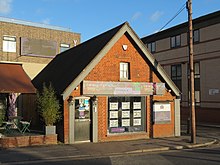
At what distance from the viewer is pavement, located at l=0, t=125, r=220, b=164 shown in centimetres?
1180

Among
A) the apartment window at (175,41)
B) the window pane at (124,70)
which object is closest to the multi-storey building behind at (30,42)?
the apartment window at (175,41)

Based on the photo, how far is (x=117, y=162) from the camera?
1086cm

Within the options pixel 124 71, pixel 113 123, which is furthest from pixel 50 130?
pixel 124 71

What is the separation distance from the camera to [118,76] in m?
16.8

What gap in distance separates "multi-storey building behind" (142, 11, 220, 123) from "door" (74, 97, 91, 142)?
16.5 m

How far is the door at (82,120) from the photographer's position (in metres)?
15.5

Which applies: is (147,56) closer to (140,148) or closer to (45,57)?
(140,148)

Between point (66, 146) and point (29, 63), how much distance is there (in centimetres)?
1620

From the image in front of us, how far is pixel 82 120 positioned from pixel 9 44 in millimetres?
17312

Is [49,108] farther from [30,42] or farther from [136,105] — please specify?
[30,42]

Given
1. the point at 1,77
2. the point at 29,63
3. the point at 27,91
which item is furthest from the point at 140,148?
the point at 29,63

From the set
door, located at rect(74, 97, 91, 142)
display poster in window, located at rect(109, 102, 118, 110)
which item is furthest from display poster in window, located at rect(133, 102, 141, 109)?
door, located at rect(74, 97, 91, 142)

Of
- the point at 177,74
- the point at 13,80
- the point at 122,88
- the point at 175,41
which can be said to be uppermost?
the point at 175,41

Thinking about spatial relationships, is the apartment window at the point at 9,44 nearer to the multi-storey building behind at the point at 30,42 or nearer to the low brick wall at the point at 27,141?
the multi-storey building behind at the point at 30,42
